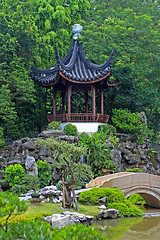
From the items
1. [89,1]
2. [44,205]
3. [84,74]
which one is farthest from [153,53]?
[44,205]

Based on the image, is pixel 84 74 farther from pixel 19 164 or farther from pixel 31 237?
pixel 31 237

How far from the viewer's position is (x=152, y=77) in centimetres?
2478

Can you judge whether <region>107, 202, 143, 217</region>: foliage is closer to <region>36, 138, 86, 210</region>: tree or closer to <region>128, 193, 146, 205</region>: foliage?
<region>36, 138, 86, 210</region>: tree

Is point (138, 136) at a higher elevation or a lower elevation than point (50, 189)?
higher

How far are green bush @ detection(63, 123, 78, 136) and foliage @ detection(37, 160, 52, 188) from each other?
3404 millimetres

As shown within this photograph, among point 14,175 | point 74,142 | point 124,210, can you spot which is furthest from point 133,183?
point 14,175

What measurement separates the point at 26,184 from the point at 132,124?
10.1 metres

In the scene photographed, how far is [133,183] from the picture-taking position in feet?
51.2

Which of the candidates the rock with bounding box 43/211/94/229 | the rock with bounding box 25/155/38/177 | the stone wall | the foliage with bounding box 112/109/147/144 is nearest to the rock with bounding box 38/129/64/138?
the stone wall

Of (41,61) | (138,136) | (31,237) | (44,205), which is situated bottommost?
(44,205)

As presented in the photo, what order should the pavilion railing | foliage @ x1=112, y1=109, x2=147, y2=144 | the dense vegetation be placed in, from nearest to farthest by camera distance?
the pavilion railing
the dense vegetation
foliage @ x1=112, y1=109, x2=147, y2=144

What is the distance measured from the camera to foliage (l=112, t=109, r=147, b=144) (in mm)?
22022

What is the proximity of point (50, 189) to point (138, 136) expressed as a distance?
9.71 meters

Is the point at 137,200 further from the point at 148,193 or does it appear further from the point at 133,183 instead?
the point at 133,183
